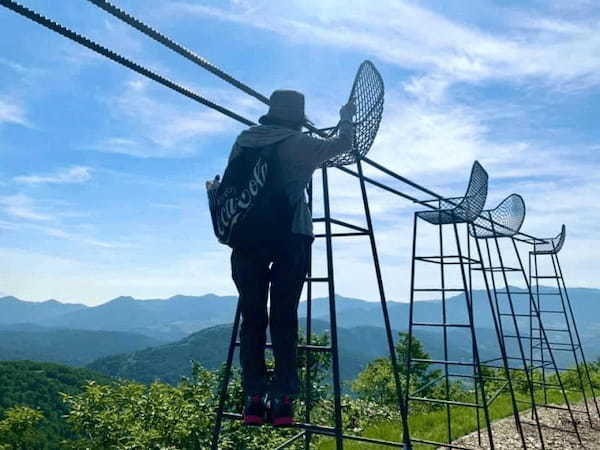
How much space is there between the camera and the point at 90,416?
32.0 feet

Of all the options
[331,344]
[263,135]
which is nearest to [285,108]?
[263,135]

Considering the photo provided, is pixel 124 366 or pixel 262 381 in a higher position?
pixel 262 381

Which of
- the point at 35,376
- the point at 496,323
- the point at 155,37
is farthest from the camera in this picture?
the point at 35,376

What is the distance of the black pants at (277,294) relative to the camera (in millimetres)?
2434

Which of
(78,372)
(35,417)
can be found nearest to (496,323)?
(35,417)

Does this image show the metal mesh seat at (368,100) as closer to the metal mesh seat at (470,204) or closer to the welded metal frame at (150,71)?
the welded metal frame at (150,71)

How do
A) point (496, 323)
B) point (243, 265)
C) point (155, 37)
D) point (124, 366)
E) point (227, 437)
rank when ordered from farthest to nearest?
point (124, 366) < point (227, 437) < point (496, 323) < point (243, 265) < point (155, 37)

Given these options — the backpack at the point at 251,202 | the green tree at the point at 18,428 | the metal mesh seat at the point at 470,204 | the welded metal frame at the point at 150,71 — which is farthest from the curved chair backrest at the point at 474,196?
the green tree at the point at 18,428

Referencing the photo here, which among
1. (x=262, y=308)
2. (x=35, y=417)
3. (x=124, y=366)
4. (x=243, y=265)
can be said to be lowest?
(x=124, y=366)

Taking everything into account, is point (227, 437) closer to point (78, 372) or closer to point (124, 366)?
point (78, 372)

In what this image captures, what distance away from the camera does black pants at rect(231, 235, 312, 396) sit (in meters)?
2.43

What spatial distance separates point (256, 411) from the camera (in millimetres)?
2387

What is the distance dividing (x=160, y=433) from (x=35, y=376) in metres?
57.6

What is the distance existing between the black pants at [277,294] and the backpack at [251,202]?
9 cm
